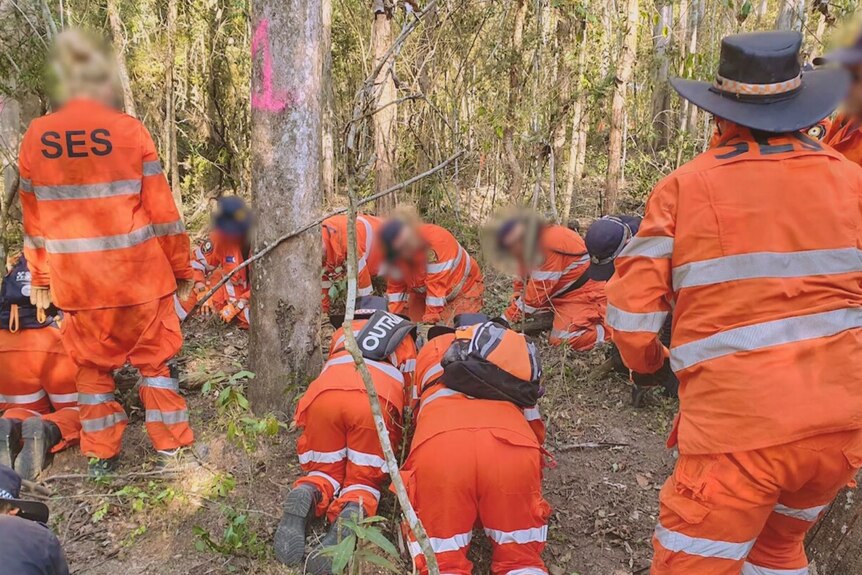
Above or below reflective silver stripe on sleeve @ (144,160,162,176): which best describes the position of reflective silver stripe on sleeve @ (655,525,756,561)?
below

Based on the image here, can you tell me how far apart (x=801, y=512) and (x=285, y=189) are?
2.76 metres

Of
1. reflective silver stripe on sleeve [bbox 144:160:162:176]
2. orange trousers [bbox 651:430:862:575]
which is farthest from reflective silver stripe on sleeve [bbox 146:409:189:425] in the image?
orange trousers [bbox 651:430:862:575]

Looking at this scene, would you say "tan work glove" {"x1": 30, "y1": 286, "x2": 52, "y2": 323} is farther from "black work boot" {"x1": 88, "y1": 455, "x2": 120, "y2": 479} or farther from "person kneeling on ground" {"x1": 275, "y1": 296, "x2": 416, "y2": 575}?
"person kneeling on ground" {"x1": 275, "y1": 296, "x2": 416, "y2": 575}

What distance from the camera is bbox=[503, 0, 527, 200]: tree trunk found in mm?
2971

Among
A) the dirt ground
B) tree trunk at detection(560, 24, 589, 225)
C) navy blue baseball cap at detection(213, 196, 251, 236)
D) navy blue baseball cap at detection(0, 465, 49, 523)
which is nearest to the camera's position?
navy blue baseball cap at detection(0, 465, 49, 523)

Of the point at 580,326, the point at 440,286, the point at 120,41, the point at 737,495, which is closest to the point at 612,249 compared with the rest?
the point at 580,326

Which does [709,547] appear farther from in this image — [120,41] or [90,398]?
[120,41]

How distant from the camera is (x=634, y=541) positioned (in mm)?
2898

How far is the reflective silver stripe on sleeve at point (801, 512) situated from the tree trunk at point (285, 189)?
8.06 ft

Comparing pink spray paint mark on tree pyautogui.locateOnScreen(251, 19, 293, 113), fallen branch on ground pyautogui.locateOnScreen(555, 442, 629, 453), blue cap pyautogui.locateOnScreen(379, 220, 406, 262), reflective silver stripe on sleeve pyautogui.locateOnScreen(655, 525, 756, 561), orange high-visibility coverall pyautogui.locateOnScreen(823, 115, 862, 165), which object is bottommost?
fallen branch on ground pyautogui.locateOnScreen(555, 442, 629, 453)

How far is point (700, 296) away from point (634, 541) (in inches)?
63.6

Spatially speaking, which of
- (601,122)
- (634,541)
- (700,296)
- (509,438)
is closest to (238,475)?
(509,438)

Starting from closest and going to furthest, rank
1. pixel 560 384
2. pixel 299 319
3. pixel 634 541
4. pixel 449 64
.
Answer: pixel 634 541
pixel 299 319
pixel 560 384
pixel 449 64

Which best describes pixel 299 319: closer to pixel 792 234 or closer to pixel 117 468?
pixel 117 468
